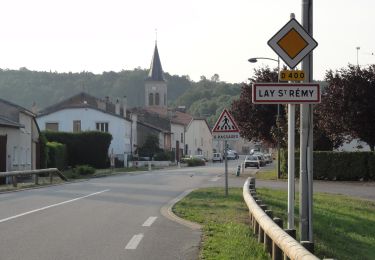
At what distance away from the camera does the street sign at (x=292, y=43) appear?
9.45 m

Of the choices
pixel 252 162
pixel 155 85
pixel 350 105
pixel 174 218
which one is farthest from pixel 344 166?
pixel 155 85

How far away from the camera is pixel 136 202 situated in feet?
65.5

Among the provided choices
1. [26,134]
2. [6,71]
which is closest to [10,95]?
[6,71]

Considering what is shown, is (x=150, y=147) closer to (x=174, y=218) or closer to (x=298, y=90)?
(x=174, y=218)

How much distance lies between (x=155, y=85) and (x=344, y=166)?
3456 inches

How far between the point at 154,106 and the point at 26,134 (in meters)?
82.2

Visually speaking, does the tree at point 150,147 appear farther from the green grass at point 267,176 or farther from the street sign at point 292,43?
the street sign at point 292,43

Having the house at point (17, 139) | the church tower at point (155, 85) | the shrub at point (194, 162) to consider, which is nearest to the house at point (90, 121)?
the shrub at point (194, 162)

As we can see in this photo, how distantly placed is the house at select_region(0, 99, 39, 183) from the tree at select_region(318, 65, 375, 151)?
19876mm

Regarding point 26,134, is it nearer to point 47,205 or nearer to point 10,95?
point 47,205

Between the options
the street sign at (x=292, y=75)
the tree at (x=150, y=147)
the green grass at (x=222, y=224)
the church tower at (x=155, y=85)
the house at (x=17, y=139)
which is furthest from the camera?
the church tower at (x=155, y=85)

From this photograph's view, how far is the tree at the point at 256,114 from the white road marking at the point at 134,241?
34434 mm

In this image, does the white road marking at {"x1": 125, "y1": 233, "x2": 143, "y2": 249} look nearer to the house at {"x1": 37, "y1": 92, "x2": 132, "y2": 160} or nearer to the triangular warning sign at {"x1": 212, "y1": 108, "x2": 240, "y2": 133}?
the triangular warning sign at {"x1": 212, "y1": 108, "x2": 240, "y2": 133}

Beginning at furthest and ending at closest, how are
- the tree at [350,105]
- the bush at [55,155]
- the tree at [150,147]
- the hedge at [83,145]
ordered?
the tree at [150,147]
the hedge at [83,145]
the bush at [55,155]
the tree at [350,105]
